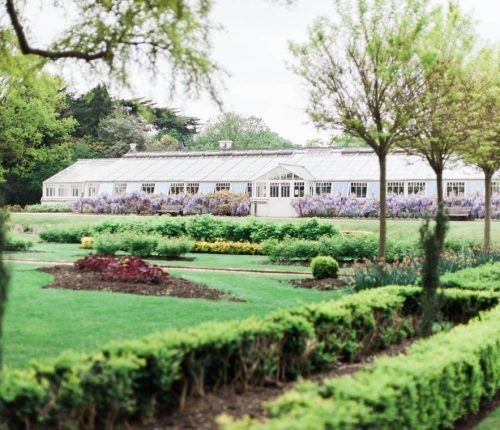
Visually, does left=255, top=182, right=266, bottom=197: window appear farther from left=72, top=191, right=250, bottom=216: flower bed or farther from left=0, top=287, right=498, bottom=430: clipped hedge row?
left=0, top=287, right=498, bottom=430: clipped hedge row

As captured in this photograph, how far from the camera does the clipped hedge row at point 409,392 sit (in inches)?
164

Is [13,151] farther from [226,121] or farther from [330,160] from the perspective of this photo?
[226,121]

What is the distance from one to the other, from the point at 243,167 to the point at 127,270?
3438 centimetres

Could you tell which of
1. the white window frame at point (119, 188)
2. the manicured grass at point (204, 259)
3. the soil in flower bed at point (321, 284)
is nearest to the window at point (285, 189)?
the white window frame at point (119, 188)

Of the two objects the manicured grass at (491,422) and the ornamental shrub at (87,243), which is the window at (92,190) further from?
the manicured grass at (491,422)

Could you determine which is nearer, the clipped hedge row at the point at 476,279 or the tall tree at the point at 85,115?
the clipped hedge row at the point at 476,279

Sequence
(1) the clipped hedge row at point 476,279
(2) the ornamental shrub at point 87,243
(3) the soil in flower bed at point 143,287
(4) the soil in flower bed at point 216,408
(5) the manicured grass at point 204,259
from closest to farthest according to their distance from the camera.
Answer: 1. (4) the soil in flower bed at point 216,408
2. (1) the clipped hedge row at point 476,279
3. (3) the soil in flower bed at point 143,287
4. (5) the manicured grass at point 204,259
5. (2) the ornamental shrub at point 87,243

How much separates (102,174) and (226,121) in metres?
24.0

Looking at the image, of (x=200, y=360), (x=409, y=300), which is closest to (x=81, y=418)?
(x=200, y=360)

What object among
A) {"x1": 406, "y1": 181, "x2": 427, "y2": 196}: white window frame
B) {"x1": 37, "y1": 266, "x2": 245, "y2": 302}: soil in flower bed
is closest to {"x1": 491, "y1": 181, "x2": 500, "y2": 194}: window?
{"x1": 406, "y1": 181, "x2": 427, "y2": 196}: white window frame

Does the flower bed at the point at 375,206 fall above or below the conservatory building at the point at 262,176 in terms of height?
below

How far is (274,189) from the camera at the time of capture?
44969mm

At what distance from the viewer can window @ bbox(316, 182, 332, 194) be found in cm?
4459

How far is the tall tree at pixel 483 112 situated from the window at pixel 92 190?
117 feet
